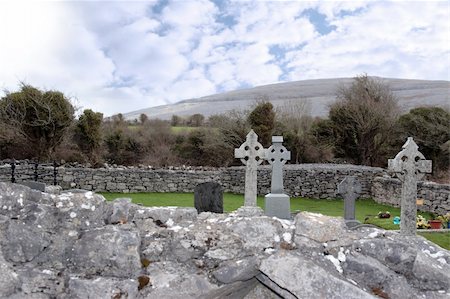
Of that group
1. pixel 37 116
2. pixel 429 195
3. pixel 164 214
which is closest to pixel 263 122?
pixel 429 195

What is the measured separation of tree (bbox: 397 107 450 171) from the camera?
80.2 ft

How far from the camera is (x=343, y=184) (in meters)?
12.0

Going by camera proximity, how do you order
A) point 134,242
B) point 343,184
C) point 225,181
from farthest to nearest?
point 225,181, point 343,184, point 134,242

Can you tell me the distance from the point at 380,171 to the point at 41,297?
21.1 m

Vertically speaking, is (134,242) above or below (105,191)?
above

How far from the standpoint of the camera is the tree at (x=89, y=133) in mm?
24672

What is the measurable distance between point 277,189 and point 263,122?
16.0 meters

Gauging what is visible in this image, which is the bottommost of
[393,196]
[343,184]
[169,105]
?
[393,196]

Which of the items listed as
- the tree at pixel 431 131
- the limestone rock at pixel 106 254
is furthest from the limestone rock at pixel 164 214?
the tree at pixel 431 131

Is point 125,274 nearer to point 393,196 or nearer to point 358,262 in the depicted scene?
point 358,262

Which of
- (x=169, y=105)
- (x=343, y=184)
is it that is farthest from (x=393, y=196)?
(x=169, y=105)

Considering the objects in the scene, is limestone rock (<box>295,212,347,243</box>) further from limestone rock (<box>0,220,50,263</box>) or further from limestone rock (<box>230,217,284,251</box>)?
limestone rock (<box>0,220,50,263</box>)

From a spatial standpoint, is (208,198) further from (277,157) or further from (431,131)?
(431,131)

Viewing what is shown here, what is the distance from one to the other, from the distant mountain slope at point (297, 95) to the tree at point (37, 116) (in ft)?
85.1
